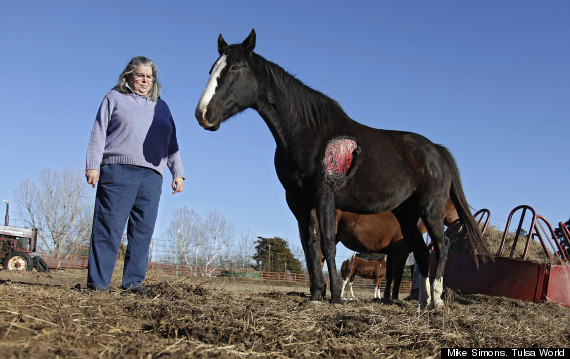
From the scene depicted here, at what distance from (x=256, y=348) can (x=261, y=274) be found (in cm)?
2491

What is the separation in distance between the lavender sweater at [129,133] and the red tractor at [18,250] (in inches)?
502

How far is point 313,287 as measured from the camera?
4.57 m

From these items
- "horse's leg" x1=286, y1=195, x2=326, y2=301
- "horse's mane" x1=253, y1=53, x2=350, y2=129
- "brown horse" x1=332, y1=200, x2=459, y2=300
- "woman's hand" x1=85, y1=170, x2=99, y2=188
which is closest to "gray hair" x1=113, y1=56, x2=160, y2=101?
"woman's hand" x1=85, y1=170, x2=99, y2=188

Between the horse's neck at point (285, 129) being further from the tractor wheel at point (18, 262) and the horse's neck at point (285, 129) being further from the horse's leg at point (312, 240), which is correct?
the tractor wheel at point (18, 262)

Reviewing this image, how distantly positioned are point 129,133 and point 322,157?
1856 mm

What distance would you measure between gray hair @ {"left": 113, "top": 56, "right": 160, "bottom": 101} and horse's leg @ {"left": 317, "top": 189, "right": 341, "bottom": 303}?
202 centimetres

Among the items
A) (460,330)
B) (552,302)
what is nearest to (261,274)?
(552,302)

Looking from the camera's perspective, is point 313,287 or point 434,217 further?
point 434,217

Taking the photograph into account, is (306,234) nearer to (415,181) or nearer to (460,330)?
(415,181)

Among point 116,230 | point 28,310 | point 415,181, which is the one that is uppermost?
point 415,181

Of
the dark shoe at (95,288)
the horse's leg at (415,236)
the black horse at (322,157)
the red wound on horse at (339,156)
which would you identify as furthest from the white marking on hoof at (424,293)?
the dark shoe at (95,288)

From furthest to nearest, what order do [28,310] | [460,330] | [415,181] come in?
1. [415,181]
2. [460,330]
3. [28,310]

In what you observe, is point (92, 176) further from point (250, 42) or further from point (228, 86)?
point (250, 42)

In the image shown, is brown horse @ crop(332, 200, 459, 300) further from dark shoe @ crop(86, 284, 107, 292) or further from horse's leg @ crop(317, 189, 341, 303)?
dark shoe @ crop(86, 284, 107, 292)
